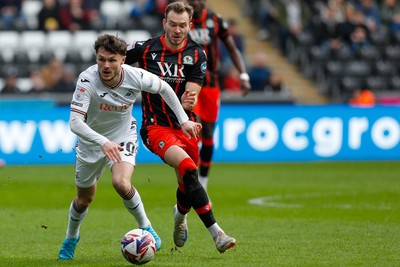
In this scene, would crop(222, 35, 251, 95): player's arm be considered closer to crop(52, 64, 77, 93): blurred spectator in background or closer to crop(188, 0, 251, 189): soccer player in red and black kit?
crop(188, 0, 251, 189): soccer player in red and black kit

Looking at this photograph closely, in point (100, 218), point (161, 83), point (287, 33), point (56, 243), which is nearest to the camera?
point (161, 83)

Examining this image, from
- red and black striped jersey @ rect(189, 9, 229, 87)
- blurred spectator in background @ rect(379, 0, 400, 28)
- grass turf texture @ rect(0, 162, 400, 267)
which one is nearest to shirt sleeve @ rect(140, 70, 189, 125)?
grass turf texture @ rect(0, 162, 400, 267)

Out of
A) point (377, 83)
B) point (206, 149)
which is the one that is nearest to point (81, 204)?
point (206, 149)

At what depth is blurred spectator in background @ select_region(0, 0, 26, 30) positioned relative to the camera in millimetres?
24516

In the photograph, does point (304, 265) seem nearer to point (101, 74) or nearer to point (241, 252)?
point (241, 252)

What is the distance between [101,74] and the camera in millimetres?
8641

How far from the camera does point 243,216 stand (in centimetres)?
1242

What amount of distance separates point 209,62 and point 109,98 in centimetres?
466

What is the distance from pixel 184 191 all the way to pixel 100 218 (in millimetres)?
3351

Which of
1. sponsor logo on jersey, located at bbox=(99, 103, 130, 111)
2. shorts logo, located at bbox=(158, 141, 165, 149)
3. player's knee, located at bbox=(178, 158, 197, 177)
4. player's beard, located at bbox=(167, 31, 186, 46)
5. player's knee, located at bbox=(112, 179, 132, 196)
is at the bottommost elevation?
player's knee, located at bbox=(112, 179, 132, 196)

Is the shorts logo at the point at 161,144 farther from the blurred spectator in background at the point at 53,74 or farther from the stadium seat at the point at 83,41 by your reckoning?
the stadium seat at the point at 83,41

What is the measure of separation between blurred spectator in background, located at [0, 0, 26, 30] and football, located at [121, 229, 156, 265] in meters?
16.9

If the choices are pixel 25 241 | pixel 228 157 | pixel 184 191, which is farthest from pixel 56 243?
pixel 228 157

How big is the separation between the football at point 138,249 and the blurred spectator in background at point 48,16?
16.7 m
